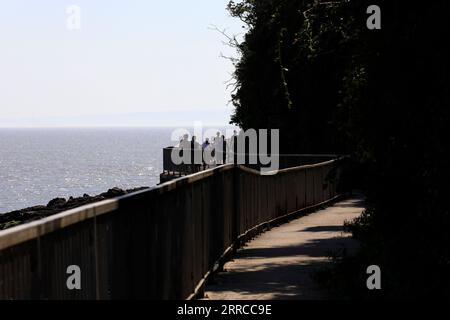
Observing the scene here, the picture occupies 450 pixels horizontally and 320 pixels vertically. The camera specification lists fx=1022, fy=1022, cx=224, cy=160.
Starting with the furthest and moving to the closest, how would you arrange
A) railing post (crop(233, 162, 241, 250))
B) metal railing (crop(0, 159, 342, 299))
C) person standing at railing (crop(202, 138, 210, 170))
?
person standing at railing (crop(202, 138, 210, 170)) < railing post (crop(233, 162, 241, 250)) < metal railing (crop(0, 159, 342, 299))

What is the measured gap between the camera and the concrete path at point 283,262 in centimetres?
1255

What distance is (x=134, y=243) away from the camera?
8.08 meters

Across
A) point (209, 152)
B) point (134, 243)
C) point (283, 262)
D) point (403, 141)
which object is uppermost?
point (403, 141)

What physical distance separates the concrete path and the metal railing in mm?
405

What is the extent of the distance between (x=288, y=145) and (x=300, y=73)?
3.88m

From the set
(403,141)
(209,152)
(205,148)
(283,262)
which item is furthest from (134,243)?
(205,148)

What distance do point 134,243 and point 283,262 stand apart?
8174 millimetres

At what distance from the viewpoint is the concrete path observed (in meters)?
12.6

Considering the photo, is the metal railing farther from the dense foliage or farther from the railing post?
the dense foliage

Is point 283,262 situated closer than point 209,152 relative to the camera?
Yes

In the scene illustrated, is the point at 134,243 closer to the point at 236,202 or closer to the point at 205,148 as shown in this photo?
the point at 236,202

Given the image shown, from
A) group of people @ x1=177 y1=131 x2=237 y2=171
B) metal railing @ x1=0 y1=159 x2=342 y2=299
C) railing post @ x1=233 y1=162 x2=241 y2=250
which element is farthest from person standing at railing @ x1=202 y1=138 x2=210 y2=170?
metal railing @ x1=0 y1=159 x2=342 y2=299
